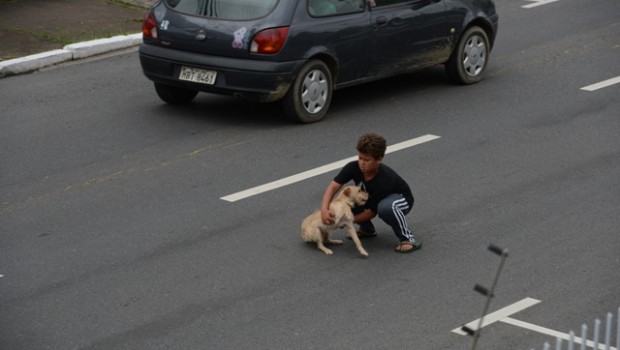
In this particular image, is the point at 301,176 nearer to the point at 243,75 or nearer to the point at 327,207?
the point at 243,75

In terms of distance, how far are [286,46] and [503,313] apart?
487cm

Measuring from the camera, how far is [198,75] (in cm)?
1269

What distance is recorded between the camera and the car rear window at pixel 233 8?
1254 cm

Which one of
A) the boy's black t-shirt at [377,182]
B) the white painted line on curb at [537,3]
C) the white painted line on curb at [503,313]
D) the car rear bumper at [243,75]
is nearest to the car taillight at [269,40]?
the car rear bumper at [243,75]

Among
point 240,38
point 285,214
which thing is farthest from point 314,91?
point 285,214

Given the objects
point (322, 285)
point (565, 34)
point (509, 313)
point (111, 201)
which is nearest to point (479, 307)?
point (509, 313)

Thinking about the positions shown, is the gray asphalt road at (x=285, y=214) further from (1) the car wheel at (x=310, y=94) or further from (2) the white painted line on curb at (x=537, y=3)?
(2) the white painted line on curb at (x=537, y=3)

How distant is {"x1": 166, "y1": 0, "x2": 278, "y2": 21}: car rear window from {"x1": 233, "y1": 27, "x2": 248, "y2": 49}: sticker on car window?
0.55 ft

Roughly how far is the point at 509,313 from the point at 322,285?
4.43 feet

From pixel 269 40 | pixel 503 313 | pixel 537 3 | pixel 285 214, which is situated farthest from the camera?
pixel 537 3

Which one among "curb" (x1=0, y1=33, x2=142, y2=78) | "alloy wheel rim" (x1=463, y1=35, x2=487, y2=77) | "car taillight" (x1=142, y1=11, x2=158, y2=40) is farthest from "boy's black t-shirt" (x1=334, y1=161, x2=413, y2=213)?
"curb" (x1=0, y1=33, x2=142, y2=78)

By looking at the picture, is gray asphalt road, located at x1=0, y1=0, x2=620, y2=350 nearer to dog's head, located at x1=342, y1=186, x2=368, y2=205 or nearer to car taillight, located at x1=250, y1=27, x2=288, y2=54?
dog's head, located at x1=342, y1=186, x2=368, y2=205

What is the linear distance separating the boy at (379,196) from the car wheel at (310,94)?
10.8 feet

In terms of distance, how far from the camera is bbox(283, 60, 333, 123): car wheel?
1268cm
